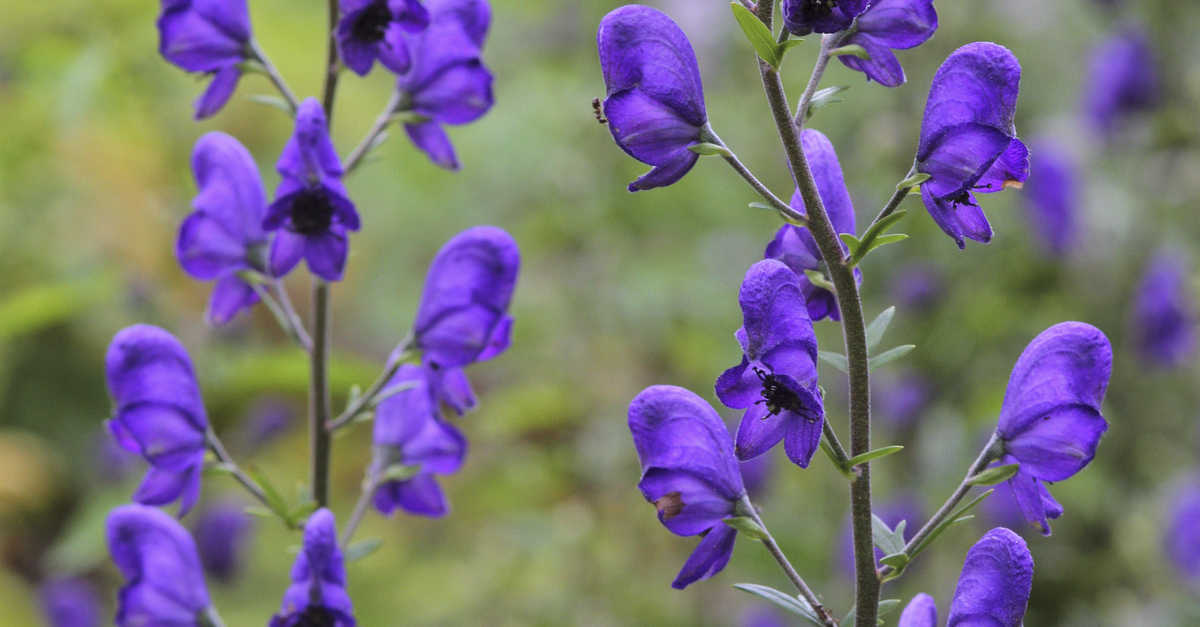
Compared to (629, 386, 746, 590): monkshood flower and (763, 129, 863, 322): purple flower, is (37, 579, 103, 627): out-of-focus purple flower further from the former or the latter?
(763, 129, 863, 322): purple flower

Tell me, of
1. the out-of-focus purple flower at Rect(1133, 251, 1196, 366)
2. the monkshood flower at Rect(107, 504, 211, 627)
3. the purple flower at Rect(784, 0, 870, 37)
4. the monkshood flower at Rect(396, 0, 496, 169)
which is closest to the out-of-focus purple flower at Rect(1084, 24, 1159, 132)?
the out-of-focus purple flower at Rect(1133, 251, 1196, 366)

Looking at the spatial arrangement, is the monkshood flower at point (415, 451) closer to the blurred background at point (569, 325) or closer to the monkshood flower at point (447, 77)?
the monkshood flower at point (447, 77)

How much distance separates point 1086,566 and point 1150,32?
2.16 meters

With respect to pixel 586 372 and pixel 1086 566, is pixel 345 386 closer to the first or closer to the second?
pixel 586 372

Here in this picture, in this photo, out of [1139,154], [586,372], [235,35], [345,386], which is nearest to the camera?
[235,35]

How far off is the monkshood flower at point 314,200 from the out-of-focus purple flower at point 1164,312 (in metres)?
3.29

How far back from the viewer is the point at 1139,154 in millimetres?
4770

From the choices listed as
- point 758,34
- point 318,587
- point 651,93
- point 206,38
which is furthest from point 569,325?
point 758,34

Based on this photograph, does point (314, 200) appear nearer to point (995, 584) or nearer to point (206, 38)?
point (206, 38)

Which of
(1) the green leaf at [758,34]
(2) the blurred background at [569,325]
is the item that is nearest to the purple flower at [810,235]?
(1) the green leaf at [758,34]

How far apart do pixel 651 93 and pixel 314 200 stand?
0.68m

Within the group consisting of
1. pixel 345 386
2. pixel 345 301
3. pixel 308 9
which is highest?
pixel 308 9

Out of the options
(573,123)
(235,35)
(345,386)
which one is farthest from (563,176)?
(235,35)

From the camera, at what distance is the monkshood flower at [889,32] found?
137 centimetres
